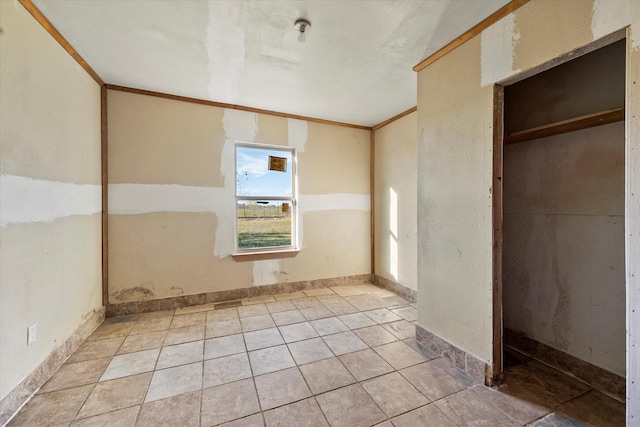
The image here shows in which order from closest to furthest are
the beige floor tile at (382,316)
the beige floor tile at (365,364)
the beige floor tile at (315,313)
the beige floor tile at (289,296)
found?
the beige floor tile at (365,364) < the beige floor tile at (382,316) < the beige floor tile at (315,313) < the beige floor tile at (289,296)

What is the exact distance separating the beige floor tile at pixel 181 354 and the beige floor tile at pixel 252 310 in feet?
2.19

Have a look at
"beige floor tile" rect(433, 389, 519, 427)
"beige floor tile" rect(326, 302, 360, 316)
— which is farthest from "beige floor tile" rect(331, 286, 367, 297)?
"beige floor tile" rect(433, 389, 519, 427)

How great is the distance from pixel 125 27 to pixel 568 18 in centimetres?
288

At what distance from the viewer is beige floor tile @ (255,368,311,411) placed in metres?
1.67

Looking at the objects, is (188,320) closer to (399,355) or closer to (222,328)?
(222,328)

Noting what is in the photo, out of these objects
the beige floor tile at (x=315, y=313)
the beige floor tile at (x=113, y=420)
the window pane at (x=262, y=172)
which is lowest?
the beige floor tile at (x=113, y=420)

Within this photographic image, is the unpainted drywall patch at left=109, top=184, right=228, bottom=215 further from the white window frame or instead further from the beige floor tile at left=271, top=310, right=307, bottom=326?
the beige floor tile at left=271, top=310, right=307, bottom=326

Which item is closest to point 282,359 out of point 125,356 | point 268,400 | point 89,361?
point 268,400

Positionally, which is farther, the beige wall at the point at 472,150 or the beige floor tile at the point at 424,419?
the beige floor tile at the point at 424,419

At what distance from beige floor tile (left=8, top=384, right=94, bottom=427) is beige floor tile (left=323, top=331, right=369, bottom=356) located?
1754 mm

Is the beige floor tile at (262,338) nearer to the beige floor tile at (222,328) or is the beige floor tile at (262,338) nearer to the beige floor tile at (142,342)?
the beige floor tile at (222,328)

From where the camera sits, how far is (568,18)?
144 cm

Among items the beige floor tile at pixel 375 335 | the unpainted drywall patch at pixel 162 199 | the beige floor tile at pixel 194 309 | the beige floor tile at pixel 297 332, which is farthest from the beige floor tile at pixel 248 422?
the unpainted drywall patch at pixel 162 199

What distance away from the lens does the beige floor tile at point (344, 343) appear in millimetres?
2270
